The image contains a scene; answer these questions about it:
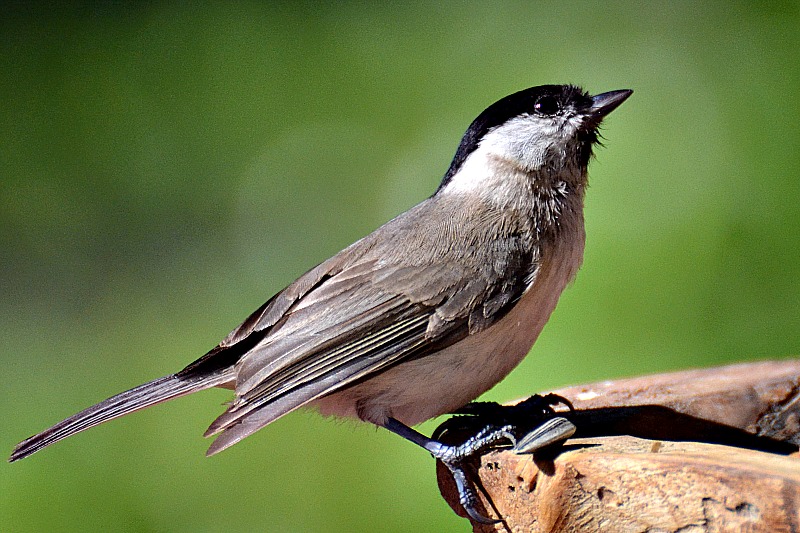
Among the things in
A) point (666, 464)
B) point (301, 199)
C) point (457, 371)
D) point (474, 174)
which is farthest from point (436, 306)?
point (301, 199)

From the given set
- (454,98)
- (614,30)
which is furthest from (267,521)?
(614,30)

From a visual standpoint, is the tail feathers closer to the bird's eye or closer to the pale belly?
the pale belly

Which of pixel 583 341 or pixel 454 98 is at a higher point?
pixel 454 98

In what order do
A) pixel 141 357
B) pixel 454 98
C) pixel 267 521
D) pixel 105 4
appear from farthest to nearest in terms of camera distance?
pixel 105 4 → pixel 454 98 → pixel 141 357 → pixel 267 521

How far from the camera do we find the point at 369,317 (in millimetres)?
1604

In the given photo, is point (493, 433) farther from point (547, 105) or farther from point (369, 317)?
point (547, 105)

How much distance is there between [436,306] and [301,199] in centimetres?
199

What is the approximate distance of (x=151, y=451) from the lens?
2684mm

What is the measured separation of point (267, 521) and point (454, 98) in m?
1.61

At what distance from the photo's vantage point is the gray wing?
60.4 inches

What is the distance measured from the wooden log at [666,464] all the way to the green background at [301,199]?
819 mm

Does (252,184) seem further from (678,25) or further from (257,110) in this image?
(678,25)

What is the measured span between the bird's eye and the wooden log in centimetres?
59

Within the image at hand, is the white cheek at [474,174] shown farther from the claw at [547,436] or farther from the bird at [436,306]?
the claw at [547,436]
